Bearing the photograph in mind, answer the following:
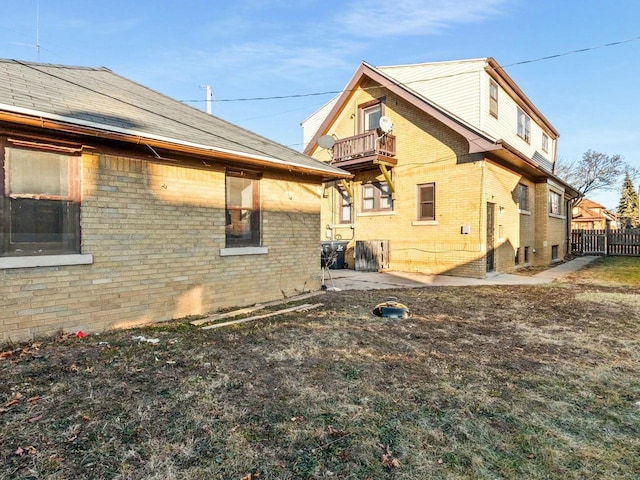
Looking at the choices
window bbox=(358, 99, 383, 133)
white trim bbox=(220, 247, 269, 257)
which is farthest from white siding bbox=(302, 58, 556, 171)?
white trim bbox=(220, 247, 269, 257)

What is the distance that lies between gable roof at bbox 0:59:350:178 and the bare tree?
3909 cm

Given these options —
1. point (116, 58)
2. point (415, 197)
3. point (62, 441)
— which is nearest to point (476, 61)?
point (415, 197)

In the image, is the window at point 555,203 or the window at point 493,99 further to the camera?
the window at point 555,203

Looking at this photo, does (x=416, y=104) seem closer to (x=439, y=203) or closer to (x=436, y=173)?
(x=436, y=173)

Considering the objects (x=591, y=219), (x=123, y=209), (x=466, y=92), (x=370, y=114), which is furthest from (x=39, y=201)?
(x=591, y=219)

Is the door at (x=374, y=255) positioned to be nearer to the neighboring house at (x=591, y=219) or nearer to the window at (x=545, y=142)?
the window at (x=545, y=142)

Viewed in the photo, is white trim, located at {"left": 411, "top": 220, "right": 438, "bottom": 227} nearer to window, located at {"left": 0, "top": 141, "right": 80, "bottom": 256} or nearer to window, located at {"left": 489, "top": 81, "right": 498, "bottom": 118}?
window, located at {"left": 489, "top": 81, "right": 498, "bottom": 118}

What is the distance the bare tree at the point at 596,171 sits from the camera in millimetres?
35969

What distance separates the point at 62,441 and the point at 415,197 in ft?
43.1

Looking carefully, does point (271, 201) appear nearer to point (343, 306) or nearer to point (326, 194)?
point (343, 306)

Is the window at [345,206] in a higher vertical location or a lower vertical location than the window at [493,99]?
lower

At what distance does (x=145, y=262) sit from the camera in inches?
240

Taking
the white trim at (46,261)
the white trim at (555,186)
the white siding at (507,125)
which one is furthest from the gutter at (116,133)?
the white trim at (555,186)

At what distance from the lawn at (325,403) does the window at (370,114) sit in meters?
11.8
